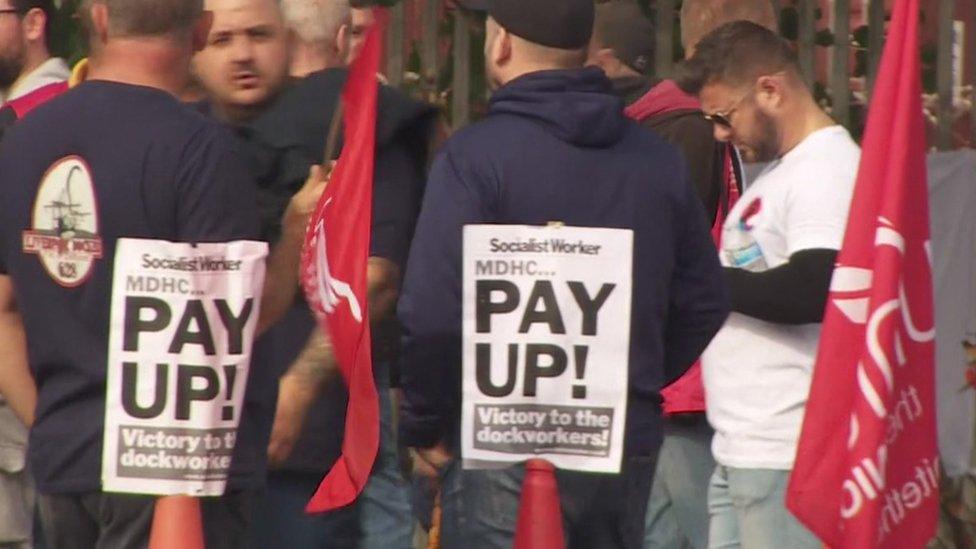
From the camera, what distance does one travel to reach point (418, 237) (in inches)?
205

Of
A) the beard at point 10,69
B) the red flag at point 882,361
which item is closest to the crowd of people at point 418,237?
the beard at point 10,69

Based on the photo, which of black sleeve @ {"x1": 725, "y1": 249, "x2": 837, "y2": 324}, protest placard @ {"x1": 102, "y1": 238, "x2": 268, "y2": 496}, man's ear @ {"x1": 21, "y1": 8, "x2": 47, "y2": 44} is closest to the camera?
protest placard @ {"x1": 102, "y1": 238, "x2": 268, "y2": 496}

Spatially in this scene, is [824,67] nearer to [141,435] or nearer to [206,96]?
[206,96]

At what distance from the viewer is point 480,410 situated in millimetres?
5180

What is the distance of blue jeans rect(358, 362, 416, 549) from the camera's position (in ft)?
20.1

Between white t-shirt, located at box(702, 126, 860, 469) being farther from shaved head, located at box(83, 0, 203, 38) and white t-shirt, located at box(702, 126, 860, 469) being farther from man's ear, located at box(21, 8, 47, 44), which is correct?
man's ear, located at box(21, 8, 47, 44)

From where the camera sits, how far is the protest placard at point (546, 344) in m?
5.14

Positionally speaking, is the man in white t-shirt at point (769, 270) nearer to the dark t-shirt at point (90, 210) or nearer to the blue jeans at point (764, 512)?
the blue jeans at point (764, 512)

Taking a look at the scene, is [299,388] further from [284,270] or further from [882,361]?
[882,361]

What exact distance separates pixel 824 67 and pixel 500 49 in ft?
14.1

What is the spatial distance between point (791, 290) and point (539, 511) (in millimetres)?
1010

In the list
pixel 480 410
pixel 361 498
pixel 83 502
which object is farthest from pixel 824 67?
pixel 83 502

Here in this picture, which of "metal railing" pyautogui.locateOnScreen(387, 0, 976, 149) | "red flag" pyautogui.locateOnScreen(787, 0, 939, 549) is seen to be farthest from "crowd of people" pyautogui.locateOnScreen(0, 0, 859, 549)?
"metal railing" pyautogui.locateOnScreen(387, 0, 976, 149)

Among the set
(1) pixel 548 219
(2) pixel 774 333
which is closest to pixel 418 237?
(1) pixel 548 219
